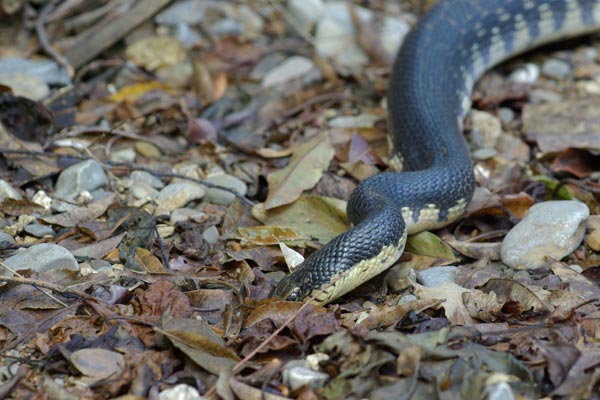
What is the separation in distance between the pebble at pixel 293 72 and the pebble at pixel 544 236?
3.05 m

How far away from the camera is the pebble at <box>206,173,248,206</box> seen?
5613 millimetres

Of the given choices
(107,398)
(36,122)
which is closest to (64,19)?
(36,122)

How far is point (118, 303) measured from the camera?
432 centimetres

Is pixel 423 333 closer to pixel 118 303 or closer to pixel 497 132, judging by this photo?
pixel 118 303

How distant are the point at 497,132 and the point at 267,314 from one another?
330 centimetres

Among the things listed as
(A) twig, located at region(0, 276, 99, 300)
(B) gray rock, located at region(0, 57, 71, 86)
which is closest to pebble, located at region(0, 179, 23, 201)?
(A) twig, located at region(0, 276, 99, 300)

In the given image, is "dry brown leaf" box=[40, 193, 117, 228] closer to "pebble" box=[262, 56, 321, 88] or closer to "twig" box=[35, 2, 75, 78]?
"twig" box=[35, 2, 75, 78]

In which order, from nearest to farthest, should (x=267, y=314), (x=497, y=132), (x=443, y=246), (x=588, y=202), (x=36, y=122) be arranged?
1. (x=267, y=314)
2. (x=443, y=246)
3. (x=588, y=202)
4. (x=36, y=122)
5. (x=497, y=132)

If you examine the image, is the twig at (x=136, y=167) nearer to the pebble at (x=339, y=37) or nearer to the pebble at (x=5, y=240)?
the pebble at (x=5, y=240)

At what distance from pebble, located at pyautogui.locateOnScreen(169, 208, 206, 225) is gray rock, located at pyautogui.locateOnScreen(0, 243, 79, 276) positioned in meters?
0.90

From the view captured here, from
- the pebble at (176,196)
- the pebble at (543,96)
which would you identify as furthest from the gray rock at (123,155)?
the pebble at (543,96)

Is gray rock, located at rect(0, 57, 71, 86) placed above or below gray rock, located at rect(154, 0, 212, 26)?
below

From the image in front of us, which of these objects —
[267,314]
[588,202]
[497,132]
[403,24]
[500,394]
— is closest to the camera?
[500,394]

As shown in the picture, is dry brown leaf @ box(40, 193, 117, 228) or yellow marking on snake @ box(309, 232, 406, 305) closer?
yellow marking on snake @ box(309, 232, 406, 305)
